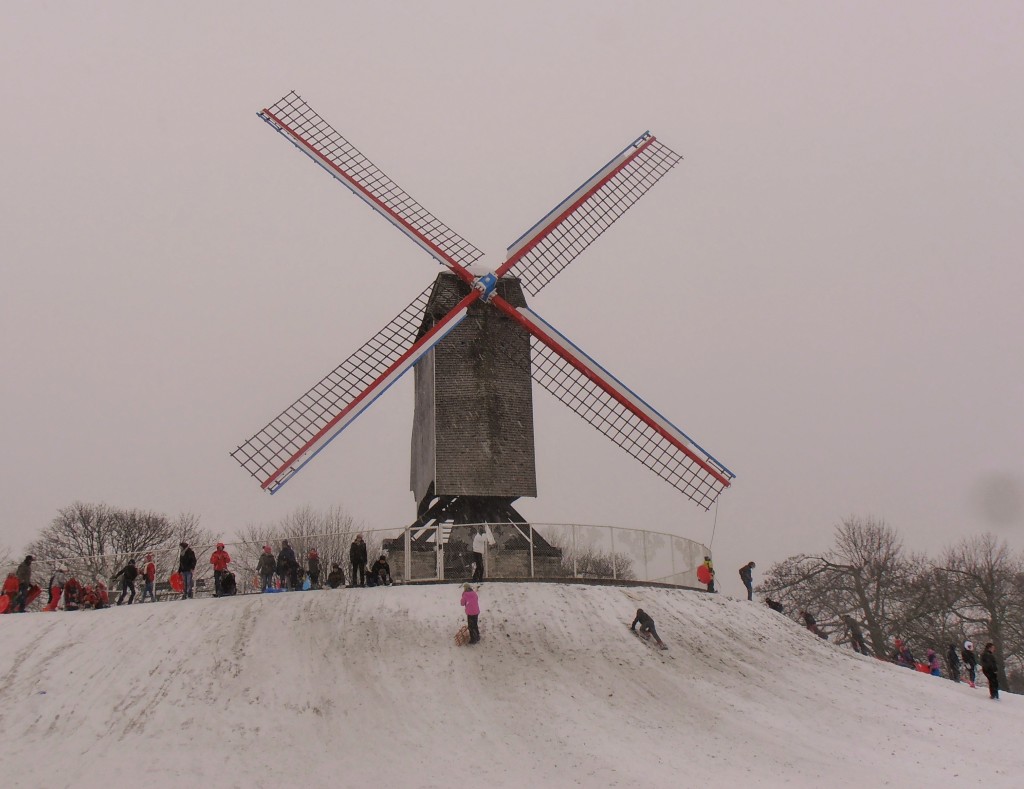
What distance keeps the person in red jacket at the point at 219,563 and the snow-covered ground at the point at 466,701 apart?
4.20 ft

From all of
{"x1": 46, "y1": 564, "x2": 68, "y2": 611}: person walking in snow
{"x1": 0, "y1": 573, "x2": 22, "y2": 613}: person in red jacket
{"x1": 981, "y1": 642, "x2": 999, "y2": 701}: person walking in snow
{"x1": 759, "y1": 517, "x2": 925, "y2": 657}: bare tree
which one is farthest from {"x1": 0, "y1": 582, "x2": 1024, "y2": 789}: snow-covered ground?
{"x1": 759, "y1": 517, "x2": 925, "y2": 657}: bare tree

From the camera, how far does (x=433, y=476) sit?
958 inches

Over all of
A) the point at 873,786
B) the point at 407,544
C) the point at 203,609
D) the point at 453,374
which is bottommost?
the point at 873,786

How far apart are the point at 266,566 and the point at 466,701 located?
7369mm

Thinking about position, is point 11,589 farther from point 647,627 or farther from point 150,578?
point 647,627

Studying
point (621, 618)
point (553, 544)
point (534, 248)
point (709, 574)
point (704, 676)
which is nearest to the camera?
point (704, 676)

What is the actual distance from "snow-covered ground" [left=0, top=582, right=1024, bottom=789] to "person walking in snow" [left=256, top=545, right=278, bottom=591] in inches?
49.8

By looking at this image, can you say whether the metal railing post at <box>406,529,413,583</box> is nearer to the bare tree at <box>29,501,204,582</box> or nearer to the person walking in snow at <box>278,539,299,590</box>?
the person walking in snow at <box>278,539,299,590</box>

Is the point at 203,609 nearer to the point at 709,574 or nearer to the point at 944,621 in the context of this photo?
the point at 709,574

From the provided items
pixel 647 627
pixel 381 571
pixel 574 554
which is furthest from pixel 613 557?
pixel 381 571

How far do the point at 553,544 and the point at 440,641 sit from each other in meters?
4.68

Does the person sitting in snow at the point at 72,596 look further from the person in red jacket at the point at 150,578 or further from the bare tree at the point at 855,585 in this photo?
the bare tree at the point at 855,585

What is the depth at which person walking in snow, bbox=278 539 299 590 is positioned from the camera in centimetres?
2300

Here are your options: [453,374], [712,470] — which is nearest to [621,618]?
[712,470]
